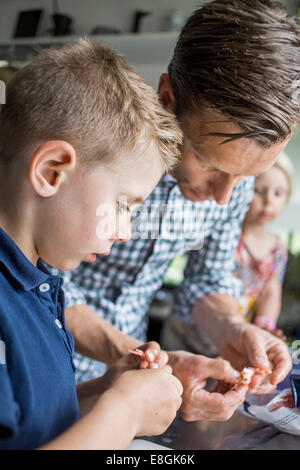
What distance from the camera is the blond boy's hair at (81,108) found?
0.42 meters

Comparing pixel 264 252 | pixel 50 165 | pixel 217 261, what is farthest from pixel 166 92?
pixel 264 252

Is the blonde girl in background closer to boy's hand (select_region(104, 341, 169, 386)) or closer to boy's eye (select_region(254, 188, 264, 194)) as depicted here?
boy's eye (select_region(254, 188, 264, 194))

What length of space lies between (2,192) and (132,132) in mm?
136

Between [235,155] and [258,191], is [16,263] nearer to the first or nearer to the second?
[235,155]

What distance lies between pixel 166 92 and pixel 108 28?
1.28 feet

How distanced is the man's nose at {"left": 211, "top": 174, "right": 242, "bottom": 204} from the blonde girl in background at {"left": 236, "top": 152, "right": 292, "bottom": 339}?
34 cm

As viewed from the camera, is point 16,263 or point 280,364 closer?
point 16,263

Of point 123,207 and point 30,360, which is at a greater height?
point 123,207

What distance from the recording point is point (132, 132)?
446 millimetres

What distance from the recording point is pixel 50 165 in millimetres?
407

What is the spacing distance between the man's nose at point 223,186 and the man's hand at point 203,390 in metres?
0.20

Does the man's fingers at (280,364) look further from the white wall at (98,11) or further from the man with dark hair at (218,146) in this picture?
the white wall at (98,11)

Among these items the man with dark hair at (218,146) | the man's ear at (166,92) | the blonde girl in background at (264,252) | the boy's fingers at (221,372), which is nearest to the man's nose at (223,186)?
the man with dark hair at (218,146)

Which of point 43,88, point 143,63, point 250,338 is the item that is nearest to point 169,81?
point 143,63
